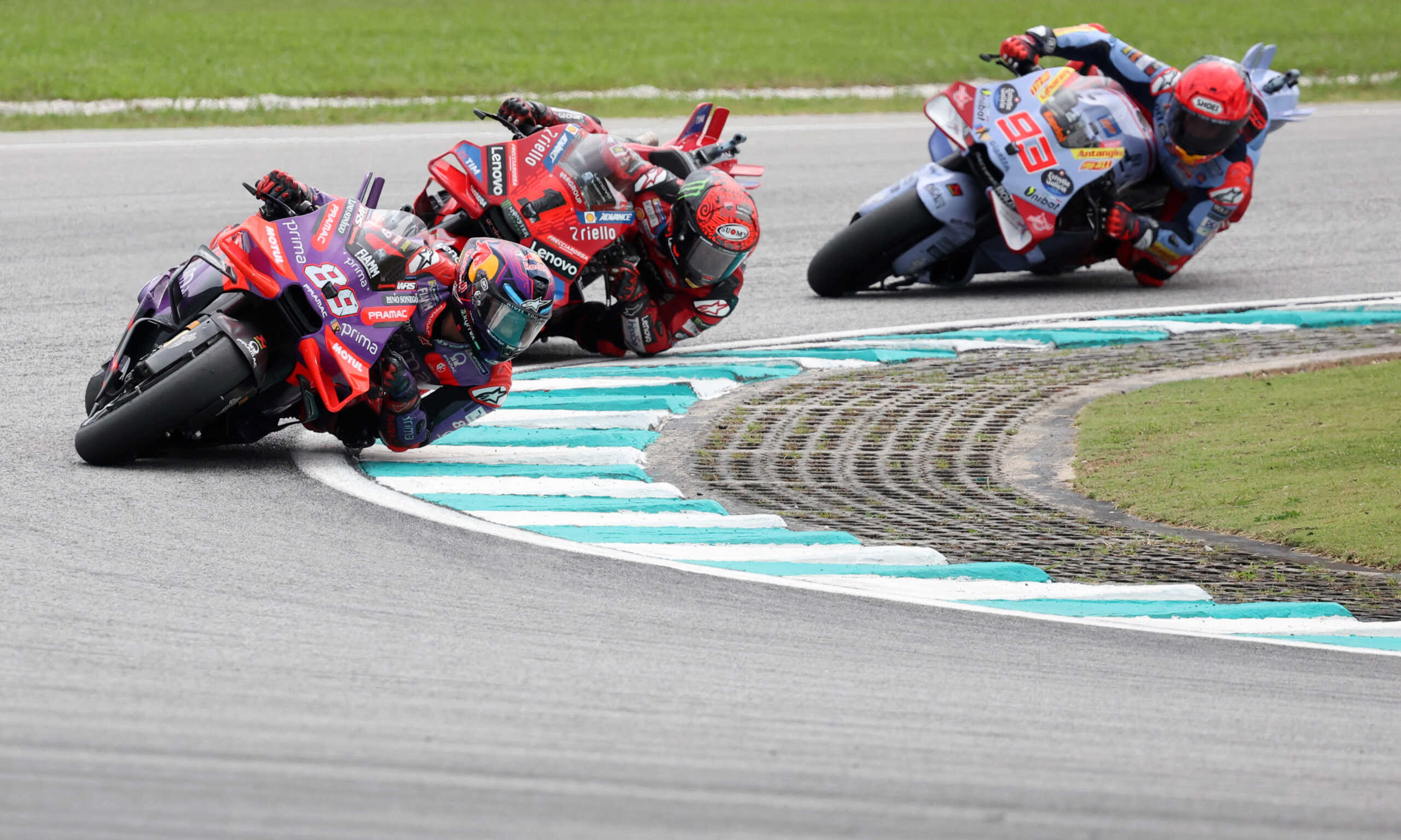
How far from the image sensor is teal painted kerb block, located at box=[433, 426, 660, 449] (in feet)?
28.5

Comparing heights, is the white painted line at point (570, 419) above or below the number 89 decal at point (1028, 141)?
below

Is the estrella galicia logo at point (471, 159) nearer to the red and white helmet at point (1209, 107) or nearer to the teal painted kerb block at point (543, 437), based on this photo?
the teal painted kerb block at point (543, 437)

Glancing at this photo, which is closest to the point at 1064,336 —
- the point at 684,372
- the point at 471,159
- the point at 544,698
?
the point at 684,372

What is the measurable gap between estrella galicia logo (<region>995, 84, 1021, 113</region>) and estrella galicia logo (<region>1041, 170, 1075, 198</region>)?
1.91 feet

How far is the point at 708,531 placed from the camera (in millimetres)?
7160

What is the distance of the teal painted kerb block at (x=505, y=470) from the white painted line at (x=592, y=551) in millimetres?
145

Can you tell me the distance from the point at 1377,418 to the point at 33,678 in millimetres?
7210

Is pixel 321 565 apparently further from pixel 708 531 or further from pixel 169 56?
pixel 169 56

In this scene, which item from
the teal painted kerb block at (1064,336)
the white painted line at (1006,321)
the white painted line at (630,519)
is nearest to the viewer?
the white painted line at (630,519)

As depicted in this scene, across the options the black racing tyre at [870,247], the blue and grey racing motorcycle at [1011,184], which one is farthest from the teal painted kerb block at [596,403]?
the blue and grey racing motorcycle at [1011,184]

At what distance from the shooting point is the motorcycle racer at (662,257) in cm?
1041

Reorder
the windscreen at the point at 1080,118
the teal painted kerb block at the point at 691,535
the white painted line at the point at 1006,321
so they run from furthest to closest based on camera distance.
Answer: the windscreen at the point at 1080,118, the white painted line at the point at 1006,321, the teal painted kerb block at the point at 691,535

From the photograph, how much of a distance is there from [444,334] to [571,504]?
A: 109 centimetres

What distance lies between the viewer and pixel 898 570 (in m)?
6.74
